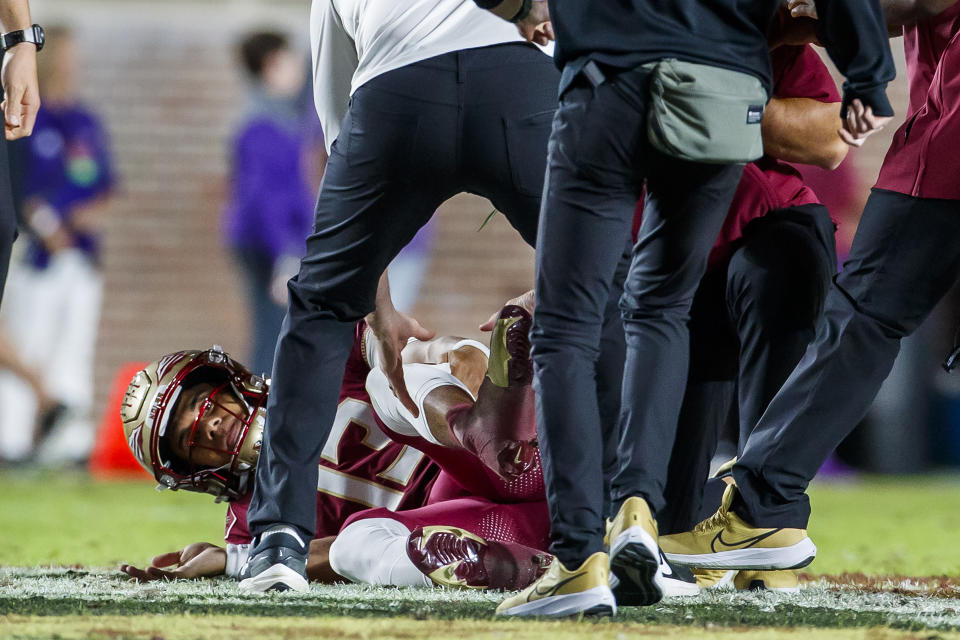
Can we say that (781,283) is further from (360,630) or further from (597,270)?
(360,630)

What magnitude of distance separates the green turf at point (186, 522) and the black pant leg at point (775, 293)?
0.98m

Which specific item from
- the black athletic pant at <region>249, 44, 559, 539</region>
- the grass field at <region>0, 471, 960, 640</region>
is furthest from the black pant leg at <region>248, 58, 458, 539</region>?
the grass field at <region>0, 471, 960, 640</region>

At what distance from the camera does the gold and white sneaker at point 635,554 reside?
2689 millimetres

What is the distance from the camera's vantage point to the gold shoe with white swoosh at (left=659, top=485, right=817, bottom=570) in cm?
328

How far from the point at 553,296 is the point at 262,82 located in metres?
5.98

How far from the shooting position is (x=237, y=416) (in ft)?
12.6

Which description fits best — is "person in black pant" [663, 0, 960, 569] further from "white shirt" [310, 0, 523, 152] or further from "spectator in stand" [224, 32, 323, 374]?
"spectator in stand" [224, 32, 323, 374]

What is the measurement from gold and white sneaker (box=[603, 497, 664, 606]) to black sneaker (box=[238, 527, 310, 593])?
790 mm

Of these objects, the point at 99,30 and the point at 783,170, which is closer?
the point at 783,170

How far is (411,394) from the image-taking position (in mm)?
3729

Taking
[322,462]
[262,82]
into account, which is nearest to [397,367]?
[322,462]

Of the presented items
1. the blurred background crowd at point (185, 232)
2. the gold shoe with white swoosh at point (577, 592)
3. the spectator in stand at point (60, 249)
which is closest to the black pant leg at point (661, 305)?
the gold shoe with white swoosh at point (577, 592)

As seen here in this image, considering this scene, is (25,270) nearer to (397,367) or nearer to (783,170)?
(397,367)

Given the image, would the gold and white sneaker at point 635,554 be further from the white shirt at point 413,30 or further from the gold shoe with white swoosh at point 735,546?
the white shirt at point 413,30
